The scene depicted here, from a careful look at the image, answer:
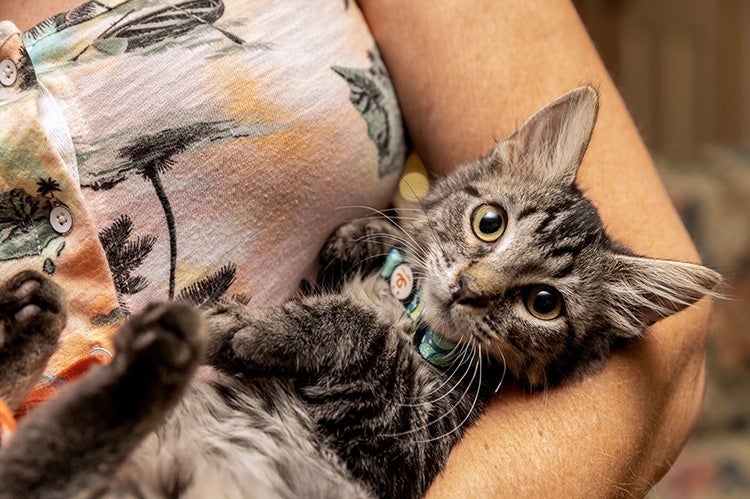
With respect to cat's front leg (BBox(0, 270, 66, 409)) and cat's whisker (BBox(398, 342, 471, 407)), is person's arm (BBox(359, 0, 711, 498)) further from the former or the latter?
cat's front leg (BBox(0, 270, 66, 409))

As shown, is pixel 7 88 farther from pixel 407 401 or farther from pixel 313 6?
pixel 407 401

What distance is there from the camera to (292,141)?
1.06m

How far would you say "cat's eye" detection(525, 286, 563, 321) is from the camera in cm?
110

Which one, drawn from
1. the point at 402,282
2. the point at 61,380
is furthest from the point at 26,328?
the point at 402,282

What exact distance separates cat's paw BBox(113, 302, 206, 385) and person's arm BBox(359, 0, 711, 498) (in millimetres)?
507

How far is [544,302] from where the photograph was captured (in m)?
1.10

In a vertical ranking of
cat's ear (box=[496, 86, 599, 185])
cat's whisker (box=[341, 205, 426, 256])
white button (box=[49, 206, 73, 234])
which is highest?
cat's ear (box=[496, 86, 599, 185])

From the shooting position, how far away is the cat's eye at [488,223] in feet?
3.77

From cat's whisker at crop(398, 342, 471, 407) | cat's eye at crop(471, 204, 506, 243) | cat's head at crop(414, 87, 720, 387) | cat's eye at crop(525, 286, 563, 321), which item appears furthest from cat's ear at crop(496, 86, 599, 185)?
cat's whisker at crop(398, 342, 471, 407)

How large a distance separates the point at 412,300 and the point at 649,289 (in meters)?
0.40

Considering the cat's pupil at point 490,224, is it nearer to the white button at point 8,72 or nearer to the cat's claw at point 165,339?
the cat's claw at point 165,339

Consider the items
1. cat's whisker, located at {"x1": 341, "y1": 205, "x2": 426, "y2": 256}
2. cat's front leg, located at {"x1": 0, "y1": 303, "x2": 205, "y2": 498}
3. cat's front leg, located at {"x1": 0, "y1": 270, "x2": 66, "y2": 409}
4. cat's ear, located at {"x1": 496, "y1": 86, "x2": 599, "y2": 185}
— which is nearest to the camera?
cat's front leg, located at {"x1": 0, "y1": 303, "x2": 205, "y2": 498}

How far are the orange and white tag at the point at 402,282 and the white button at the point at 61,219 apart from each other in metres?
0.55

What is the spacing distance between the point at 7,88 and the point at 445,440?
0.84 metres
